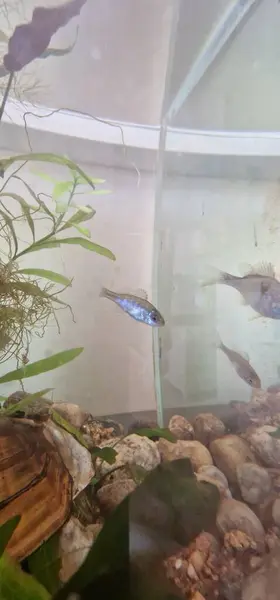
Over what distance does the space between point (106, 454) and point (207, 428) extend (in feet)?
1.78

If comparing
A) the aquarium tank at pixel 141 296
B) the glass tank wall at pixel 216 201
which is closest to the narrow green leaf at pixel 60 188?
the aquarium tank at pixel 141 296

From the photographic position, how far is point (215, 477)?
47.1 inches

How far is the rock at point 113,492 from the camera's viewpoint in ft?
3.40

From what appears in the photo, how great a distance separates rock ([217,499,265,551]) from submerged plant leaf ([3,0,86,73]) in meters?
1.25

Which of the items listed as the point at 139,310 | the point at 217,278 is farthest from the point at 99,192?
the point at 217,278

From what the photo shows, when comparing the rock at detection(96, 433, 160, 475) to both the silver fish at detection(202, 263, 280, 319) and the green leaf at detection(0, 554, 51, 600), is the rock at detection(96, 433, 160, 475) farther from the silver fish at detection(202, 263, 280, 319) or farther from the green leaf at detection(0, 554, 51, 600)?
the silver fish at detection(202, 263, 280, 319)

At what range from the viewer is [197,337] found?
75.8 inches

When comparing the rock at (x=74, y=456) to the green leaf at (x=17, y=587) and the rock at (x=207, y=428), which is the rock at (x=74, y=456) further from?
the rock at (x=207, y=428)

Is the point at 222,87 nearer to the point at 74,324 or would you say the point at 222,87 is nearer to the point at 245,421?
the point at 74,324

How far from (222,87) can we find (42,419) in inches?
61.5

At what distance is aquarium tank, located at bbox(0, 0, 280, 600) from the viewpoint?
889 millimetres

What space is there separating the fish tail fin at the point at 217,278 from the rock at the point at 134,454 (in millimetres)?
717

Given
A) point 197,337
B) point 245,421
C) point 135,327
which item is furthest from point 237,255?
point 245,421

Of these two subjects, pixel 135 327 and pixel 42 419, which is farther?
pixel 135 327
